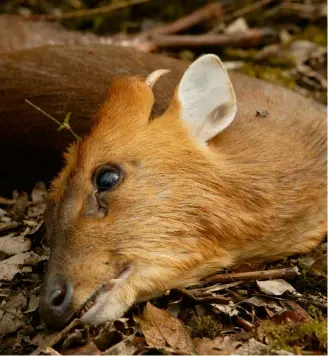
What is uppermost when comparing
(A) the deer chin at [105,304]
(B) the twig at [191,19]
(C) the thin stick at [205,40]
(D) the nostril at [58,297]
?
(B) the twig at [191,19]

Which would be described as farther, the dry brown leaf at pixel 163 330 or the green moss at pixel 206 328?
the green moss at pixel 206 328

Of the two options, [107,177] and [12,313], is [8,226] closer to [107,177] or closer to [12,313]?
[12,313]

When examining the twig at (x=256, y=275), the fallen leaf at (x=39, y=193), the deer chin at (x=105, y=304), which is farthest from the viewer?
the fallen leaf at (x=39, y=193)

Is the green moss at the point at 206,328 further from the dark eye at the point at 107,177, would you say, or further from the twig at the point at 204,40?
the twig at the point at 204,40

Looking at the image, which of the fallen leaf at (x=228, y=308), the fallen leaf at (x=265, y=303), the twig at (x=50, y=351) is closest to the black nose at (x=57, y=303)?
the twig at (x=50, y=351)

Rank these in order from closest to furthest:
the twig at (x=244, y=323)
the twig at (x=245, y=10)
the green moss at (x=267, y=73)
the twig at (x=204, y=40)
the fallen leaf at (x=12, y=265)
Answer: the twig at (x=244, y=323), the fallen leaf at (x=12, y=265), the green moss at (x=267, y=73), the twig at (x=204, y=40), the twig at (x=245, y=10)

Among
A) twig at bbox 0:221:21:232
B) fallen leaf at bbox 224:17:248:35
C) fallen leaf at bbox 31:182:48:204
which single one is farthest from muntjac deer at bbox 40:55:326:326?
fallen leaf at bbox 224:17:248:35
